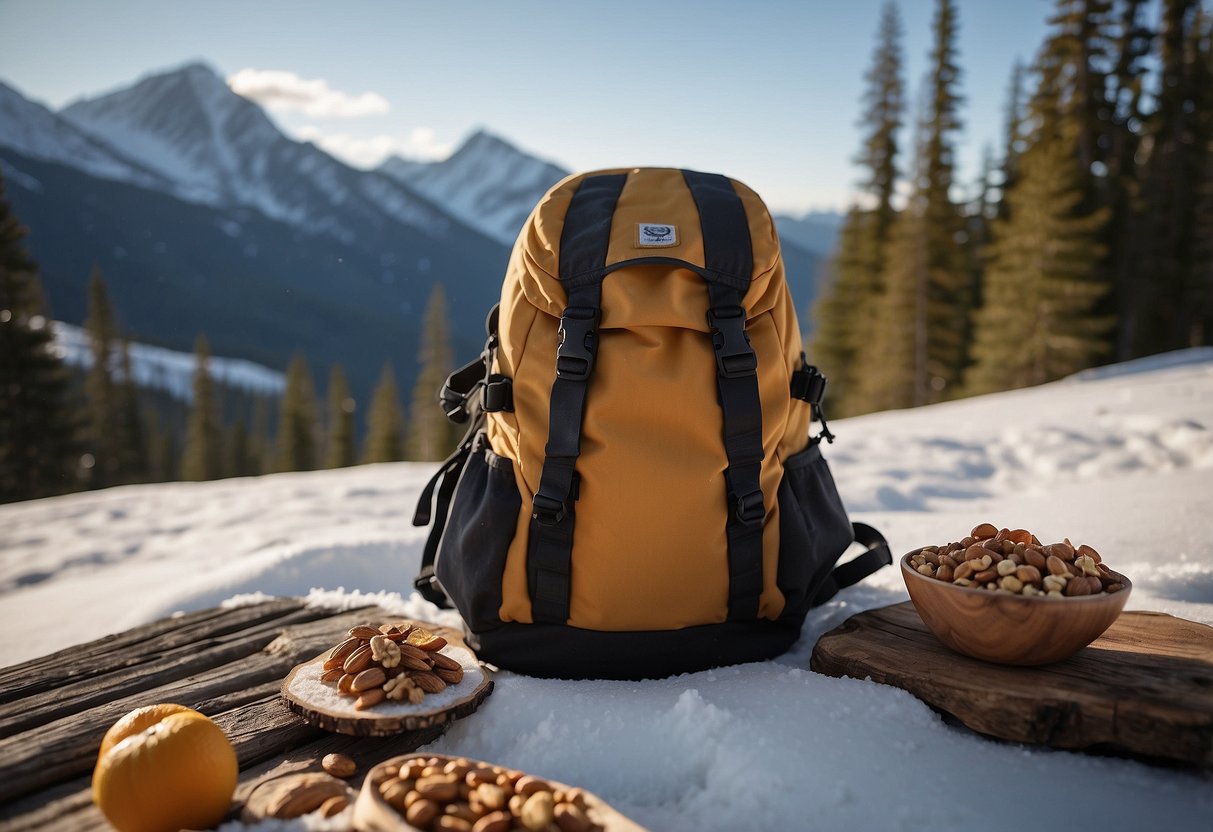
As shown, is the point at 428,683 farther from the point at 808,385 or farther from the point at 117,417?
the point at 117,417

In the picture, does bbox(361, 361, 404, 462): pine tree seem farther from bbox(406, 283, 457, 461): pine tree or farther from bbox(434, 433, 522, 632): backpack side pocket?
bbox(434, 433, 522, 632): backpack side pocket

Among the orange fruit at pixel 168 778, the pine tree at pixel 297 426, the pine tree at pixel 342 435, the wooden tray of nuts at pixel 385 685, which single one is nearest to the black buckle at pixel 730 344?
the wooden tray of nuts at pixel 385 685

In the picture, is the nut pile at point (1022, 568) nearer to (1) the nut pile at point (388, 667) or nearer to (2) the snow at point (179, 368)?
(1) the nut pile at point (388, 667)

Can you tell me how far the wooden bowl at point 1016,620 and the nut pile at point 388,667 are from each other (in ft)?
4.18

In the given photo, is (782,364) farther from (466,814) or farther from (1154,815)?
(466,814)

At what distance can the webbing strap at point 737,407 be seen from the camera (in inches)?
74.9

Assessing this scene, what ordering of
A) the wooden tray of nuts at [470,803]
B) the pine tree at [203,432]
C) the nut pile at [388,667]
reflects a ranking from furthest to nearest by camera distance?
the pine tree at [203,432], the nut pile at [388,667], the wooden tray of nuts at [470,803]

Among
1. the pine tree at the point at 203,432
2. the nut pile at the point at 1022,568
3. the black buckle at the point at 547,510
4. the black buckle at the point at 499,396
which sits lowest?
the pine tree at the point at 203,432

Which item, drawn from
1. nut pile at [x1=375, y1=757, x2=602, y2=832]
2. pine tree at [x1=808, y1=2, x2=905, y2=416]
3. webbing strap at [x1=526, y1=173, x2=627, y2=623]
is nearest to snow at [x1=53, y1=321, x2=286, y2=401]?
pine tree at [x1=808, y1=2, x2=905, y2=416]

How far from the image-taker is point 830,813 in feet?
4.40

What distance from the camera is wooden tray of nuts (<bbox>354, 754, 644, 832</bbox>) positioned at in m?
1.19

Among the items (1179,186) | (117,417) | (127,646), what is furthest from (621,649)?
(117,417)

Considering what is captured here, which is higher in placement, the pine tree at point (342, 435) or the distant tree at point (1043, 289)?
the distant tree at point (1043, 289)

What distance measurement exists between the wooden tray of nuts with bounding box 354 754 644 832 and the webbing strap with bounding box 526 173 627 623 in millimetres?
617
